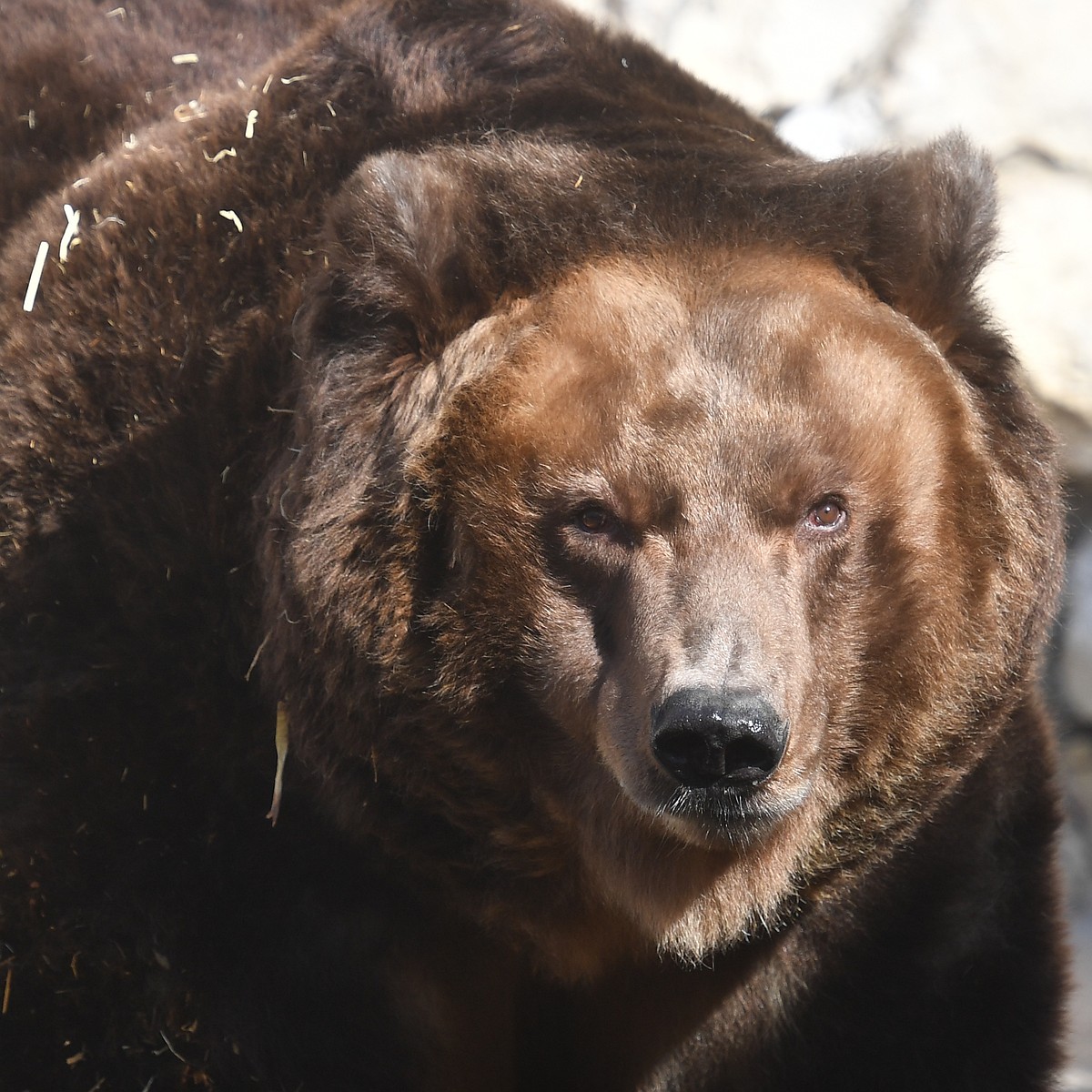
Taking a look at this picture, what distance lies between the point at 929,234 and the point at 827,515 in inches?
34.9

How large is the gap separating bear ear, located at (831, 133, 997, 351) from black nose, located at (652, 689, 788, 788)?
143 cm

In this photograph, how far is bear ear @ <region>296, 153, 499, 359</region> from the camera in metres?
4.31

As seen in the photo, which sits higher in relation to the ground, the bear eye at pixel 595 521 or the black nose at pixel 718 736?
the bear eye at pixel 595 521

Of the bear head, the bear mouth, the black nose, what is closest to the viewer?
the black nose

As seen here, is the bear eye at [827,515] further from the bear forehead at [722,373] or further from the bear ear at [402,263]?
the bear ear at [402,263]

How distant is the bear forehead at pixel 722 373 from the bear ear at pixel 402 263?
22 cm

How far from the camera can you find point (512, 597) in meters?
4.17

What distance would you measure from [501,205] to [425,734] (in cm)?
142

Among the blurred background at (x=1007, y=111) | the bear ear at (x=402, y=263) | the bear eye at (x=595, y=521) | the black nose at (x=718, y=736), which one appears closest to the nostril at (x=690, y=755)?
the black nose at (x=718, y=736)

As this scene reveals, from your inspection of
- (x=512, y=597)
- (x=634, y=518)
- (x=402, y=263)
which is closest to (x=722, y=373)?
(x=634, y=518)

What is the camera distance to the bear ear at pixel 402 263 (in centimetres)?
431

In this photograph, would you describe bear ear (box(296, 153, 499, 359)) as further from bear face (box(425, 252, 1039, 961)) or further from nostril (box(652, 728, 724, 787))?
nostril (box(652, 728, 724, 787))

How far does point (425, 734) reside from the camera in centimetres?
436

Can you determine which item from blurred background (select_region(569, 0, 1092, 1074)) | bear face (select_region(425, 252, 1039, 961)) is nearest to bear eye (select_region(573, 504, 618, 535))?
bear face (select_region(425, 252, 1039, 961))
